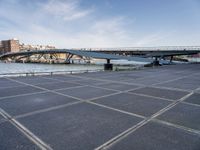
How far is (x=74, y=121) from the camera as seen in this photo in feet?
19.8

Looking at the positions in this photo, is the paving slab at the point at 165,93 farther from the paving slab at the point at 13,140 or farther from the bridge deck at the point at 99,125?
the paving slab at the point at 13,140

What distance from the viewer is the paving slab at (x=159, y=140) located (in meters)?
4.30

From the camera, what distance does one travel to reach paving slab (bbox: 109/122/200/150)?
14.1 ft

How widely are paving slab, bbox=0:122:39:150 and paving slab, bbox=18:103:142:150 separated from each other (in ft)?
1.22

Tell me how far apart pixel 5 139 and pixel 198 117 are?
6.87 meters

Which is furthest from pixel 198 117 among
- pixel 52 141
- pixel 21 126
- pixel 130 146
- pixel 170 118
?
pixel 21 126

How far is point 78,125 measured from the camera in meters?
5.69

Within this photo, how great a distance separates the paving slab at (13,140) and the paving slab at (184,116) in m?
4.72

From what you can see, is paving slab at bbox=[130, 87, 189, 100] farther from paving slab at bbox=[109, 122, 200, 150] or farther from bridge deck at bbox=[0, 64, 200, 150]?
paving slab at bbox=[109, 122, 200, 150]

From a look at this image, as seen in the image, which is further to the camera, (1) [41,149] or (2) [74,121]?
(2) [74,121]

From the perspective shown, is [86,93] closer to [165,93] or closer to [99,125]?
[165,93]

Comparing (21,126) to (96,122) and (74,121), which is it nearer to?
(74,121)

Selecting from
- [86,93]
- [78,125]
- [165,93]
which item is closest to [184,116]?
[78,125]

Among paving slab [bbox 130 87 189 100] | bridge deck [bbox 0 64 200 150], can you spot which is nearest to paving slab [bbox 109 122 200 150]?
bridge deck [bbox 0 64 200 150]
